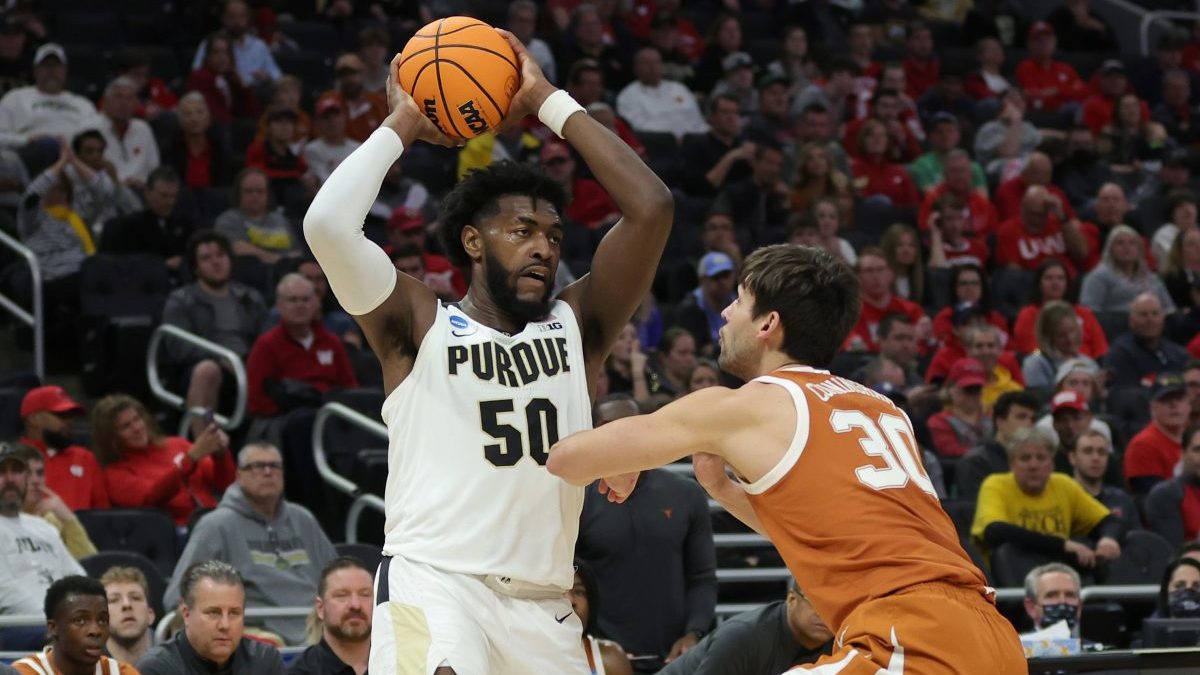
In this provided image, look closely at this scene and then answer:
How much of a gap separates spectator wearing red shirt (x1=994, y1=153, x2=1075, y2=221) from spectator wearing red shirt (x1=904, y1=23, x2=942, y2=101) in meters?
2.03

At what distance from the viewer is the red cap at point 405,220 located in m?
11.8

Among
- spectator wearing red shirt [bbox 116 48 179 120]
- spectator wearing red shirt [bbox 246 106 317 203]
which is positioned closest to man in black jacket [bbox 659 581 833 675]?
spectator wearing red shirt [bbox 246 106 317 203]

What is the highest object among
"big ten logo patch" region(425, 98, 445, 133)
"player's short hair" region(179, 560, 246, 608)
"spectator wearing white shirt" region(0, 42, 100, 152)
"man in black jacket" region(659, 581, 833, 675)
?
"big ten logo patch" region(425, 98, 445, 133)

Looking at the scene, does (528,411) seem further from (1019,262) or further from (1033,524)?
(1019,262)

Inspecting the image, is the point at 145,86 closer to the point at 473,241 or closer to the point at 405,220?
the point at 405,220

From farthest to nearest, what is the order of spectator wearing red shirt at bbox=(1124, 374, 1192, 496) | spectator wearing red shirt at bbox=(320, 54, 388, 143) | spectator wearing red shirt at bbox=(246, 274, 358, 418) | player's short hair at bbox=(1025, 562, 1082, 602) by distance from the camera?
spectator wearing red shirt at bbox=(320, 54, 388, 143) < spectator wearing red shirt at bbox=(1124, 374, 1192, 496) < spectator wearing red shirt at bbox=(246, 274, 358, 418) < player's short hair at bbox=(1025, 562, 1082, 602)

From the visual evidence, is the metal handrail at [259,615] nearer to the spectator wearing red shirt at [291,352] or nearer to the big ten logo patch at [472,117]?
the spectator wearing red shirt at [291,352]

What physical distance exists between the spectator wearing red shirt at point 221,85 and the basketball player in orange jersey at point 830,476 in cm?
1005

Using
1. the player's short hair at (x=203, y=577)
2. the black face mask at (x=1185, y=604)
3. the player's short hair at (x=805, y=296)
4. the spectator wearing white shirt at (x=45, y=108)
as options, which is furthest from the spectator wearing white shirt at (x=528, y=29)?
the player's short hair at (x=805, y=296)

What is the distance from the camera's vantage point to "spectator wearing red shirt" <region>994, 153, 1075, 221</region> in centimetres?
1509

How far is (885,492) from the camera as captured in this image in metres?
4.05

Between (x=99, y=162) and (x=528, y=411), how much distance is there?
8283 millimetres

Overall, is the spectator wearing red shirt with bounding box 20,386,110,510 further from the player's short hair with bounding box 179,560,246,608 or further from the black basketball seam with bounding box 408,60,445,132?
the black basketball seam with bounding box 408,60,445,132

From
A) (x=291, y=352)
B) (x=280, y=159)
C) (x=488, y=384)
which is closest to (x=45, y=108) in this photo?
(x=280, y=159)
